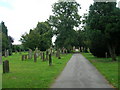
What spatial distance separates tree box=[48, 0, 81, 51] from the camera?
47406 millimetres

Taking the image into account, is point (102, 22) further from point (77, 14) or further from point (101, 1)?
point (77, 14)

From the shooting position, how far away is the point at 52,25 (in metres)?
49.5

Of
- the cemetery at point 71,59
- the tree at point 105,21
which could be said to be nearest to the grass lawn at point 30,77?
the cemetery at point 71,59

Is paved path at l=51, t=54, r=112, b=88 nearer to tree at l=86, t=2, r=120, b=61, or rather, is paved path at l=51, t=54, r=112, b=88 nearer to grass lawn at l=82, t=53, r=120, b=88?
grass lawn at l=82, t=53, r=120, b=88

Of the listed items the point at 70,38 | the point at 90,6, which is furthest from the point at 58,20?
the point at 90,6

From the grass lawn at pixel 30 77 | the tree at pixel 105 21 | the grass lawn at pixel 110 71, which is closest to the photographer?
the grass lawn at pixel 30 77

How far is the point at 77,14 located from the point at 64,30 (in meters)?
5.08

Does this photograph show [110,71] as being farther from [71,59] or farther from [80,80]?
[71,59]

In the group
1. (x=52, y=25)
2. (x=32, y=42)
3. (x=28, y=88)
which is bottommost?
(x=28, y=88)

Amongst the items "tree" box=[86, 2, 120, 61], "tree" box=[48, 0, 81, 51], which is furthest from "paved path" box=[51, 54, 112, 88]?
"tree" box=[48, 0, 81, 51]

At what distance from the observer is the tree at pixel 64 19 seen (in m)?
47.4

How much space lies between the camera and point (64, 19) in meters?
47.5

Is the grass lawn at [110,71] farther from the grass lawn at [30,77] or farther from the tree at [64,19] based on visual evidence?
the tree at [64,19]

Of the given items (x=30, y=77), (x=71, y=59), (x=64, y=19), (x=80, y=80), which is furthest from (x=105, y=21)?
(x=64, y=19)
